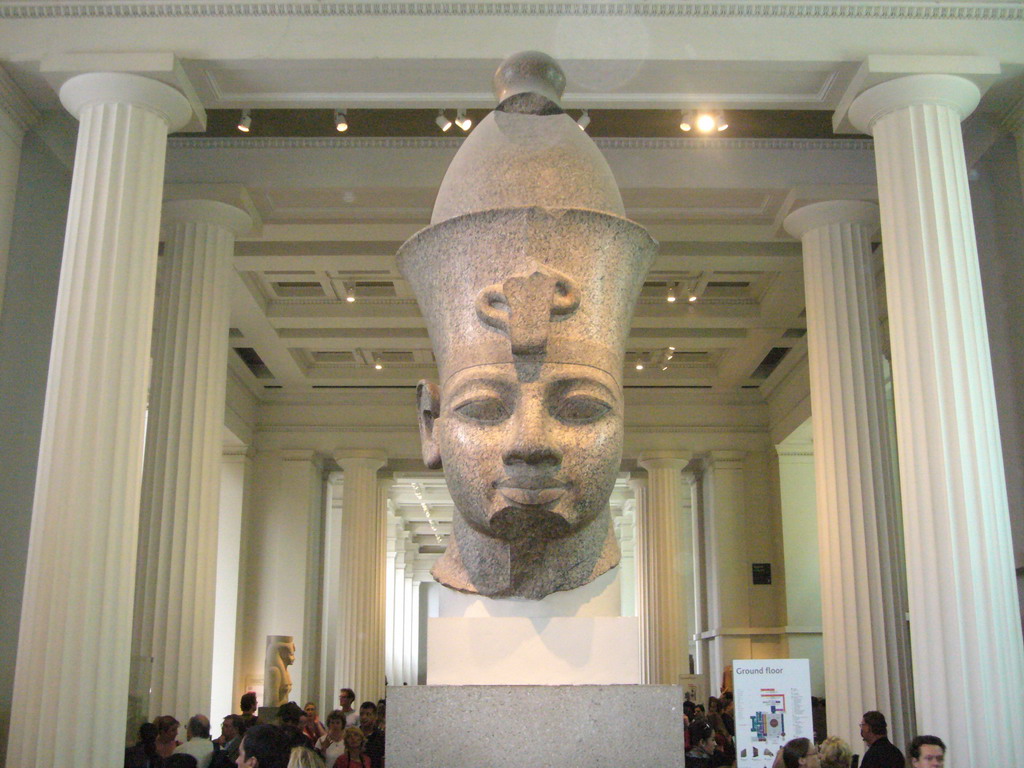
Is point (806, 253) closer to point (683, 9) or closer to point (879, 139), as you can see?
point (879, 139)

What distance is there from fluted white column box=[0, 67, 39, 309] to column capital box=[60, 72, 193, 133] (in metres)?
0.81

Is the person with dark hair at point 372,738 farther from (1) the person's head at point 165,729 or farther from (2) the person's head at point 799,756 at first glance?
(2) the person's head at point 799,756

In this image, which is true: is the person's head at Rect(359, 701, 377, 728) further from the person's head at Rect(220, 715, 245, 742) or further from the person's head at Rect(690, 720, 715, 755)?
the person's head at Rect(690, 720, 715, 755)

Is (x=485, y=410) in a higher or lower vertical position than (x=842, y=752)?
higher

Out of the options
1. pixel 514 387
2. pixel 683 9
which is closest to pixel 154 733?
pixel 514 387

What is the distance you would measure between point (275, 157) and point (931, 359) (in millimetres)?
6801

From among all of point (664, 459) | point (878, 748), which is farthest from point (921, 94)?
point (664, 459)

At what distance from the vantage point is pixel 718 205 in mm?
11453

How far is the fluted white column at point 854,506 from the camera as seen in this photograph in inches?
330

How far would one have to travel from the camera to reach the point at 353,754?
6371mm

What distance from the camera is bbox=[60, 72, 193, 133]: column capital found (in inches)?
304

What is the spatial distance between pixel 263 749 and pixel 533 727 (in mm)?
1045

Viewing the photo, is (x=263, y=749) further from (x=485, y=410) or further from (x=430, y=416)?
(x=485, y=410)

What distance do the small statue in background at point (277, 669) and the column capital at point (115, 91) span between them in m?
9.13
